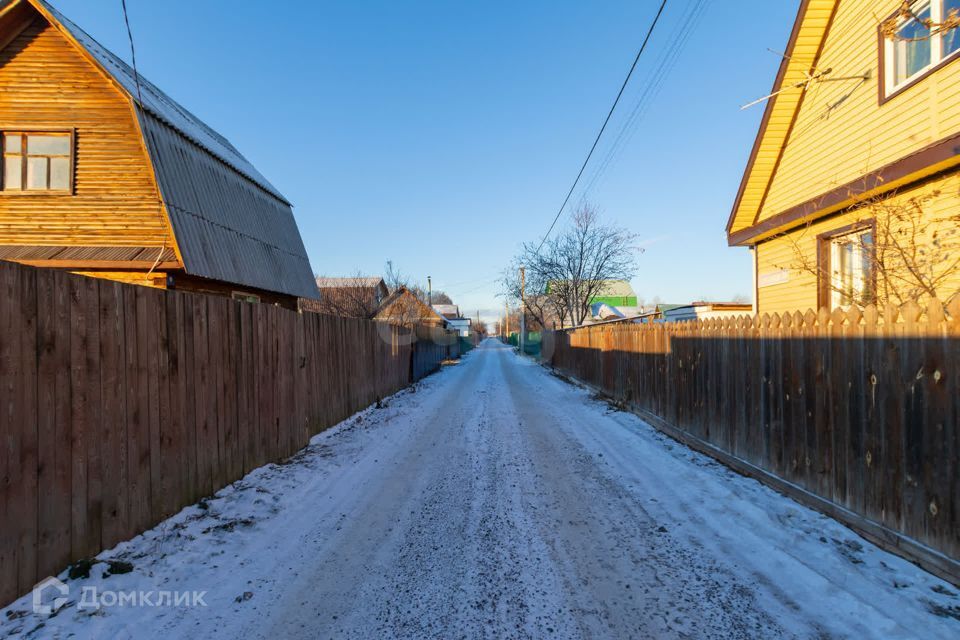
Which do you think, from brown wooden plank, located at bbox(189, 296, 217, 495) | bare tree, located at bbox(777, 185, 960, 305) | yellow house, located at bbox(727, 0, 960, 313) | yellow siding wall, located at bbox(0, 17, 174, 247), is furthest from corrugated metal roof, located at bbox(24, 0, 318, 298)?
bare tree, located at bbox(777, 185, 960, 305)

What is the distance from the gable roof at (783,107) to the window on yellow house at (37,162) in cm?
1404

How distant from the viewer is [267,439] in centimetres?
598

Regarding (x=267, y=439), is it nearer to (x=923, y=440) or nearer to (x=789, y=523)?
(x=789, y=523)

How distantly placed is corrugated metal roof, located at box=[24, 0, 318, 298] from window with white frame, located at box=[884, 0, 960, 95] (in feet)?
39.2

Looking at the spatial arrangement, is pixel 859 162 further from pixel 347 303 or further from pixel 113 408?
pixel 347 303

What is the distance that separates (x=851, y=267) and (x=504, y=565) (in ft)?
27.1

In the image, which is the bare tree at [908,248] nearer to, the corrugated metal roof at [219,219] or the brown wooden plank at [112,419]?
the brown wooden plank at [112,419]

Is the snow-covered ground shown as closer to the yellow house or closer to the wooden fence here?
the wooden fence

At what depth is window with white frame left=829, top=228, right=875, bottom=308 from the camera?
7223mm

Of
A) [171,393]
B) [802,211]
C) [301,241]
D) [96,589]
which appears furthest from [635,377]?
[301,241]

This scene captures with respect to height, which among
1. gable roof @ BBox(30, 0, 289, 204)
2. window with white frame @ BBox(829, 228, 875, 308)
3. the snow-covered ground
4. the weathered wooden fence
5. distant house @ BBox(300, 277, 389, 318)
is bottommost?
the snow-covered ground

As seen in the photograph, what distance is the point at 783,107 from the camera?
9023mm

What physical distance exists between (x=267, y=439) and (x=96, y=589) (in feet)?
10.0

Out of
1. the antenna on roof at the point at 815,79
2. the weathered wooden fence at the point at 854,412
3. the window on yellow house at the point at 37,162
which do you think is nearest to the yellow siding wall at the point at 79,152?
the window on yellow house at the point at 37,162
